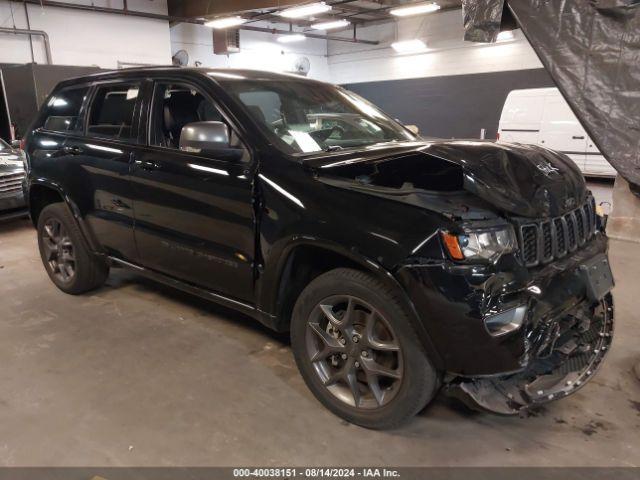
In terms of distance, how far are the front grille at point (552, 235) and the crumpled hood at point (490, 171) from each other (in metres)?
0.05

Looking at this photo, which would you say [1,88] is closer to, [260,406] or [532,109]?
[260,406]

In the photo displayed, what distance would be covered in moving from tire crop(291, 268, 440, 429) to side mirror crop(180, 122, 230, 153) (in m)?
0.90

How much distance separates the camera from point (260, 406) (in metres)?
2.64

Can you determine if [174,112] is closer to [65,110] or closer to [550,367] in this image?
[65,110]

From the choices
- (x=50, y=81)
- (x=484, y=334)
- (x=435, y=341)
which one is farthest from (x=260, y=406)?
(x=50, y=81)

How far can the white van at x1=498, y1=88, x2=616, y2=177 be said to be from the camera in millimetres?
9914

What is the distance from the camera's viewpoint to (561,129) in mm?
10078

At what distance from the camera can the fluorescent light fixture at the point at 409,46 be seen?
16658mm

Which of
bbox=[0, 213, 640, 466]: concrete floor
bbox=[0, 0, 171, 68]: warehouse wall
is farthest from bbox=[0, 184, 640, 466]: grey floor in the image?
bbox=[0, 0, 171, 68]: warehouse wall

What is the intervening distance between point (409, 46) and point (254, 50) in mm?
5427

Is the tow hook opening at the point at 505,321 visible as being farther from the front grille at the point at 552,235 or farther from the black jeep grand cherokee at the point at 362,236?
the front grille at the point at 552,235

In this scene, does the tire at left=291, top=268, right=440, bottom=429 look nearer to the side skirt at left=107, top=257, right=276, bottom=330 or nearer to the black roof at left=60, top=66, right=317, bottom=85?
the side skirt at left=107, top=257, right=276, bottom=330

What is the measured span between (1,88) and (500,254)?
10.4m
